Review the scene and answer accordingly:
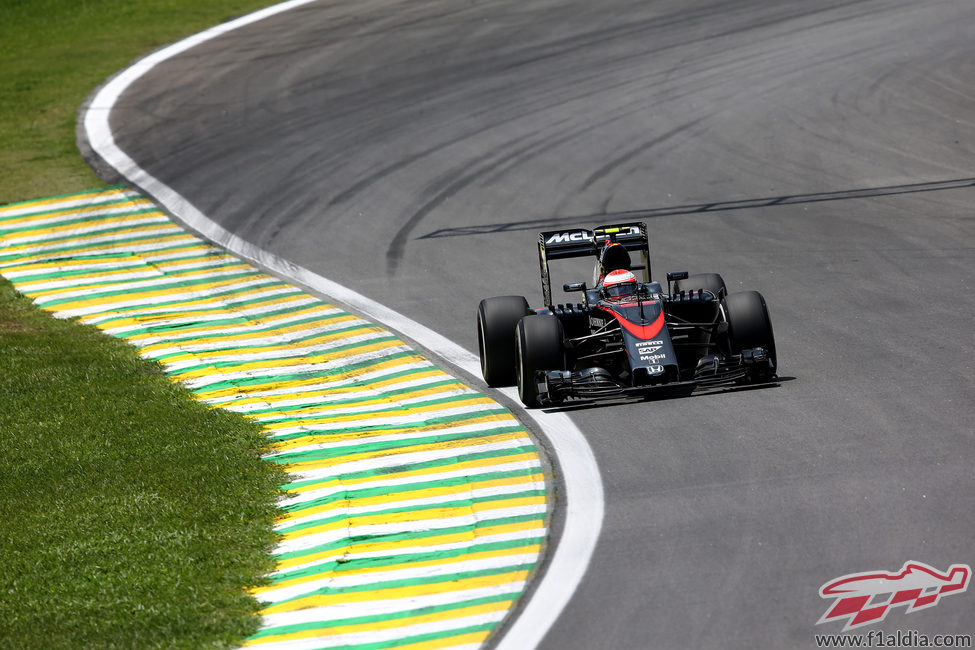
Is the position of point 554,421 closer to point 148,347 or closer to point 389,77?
point 148,347

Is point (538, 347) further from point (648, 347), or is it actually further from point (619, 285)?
point (619, 285)

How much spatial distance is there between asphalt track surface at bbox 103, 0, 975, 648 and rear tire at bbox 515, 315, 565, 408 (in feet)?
2.04

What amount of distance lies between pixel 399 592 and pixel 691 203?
13595mm

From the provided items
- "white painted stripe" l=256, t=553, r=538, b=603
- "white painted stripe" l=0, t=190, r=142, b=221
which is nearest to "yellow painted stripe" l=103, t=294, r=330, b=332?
"white painted stripe" l=0, t=190, r=142, b=221

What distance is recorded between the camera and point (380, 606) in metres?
8.35

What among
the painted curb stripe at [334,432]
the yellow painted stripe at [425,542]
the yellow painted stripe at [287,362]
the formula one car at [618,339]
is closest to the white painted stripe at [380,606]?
the painted curb stripe at [334,432]

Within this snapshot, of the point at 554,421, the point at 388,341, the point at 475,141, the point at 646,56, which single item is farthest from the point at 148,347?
the point at 646,56

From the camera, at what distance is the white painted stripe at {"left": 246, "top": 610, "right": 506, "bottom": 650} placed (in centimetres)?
788

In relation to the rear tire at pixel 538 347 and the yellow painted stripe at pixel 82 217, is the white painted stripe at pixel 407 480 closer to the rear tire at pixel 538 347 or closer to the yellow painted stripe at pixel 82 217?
the rear tire at pixel 538 347

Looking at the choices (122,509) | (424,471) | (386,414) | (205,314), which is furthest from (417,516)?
(205,314)

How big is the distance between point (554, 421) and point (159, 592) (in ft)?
14.1

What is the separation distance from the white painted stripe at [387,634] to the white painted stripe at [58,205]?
640 inches

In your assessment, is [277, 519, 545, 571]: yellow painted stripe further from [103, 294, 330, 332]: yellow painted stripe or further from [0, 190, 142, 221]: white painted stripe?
[0, 190, 142, 221]: white painted stripe

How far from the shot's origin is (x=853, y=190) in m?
21.2
